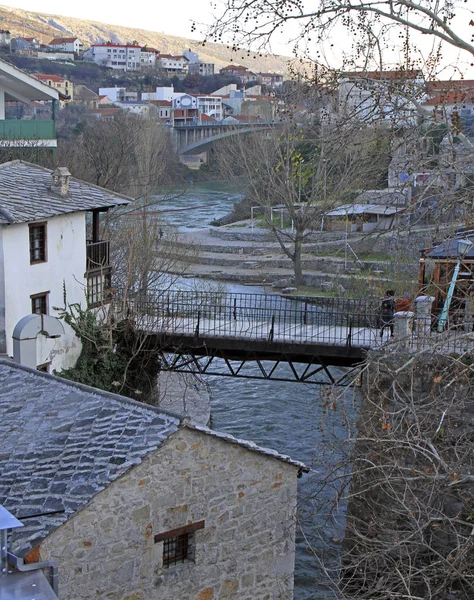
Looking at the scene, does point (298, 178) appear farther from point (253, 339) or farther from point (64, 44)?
point (64, 44)

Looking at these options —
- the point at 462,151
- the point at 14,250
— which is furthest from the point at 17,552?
the point at 14,250

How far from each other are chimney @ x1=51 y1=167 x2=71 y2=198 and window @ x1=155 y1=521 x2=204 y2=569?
10744 mm

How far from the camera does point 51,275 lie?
56.2 feet

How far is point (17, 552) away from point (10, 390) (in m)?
2.68

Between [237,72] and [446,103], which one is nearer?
[446,103]

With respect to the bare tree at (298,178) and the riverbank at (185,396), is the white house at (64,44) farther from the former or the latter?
the riverbank at (185,396)

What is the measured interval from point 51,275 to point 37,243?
0.71m

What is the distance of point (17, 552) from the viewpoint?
677 cm

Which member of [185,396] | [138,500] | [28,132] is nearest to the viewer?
[138,500]

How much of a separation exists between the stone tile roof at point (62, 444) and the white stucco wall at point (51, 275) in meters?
7.09

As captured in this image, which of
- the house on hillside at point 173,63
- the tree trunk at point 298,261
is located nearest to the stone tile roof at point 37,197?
the tree trunk at point 298,261

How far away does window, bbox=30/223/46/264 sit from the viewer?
16656mm

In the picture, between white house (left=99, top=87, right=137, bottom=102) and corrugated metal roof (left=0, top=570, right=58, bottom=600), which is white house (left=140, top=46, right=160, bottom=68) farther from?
corrugated metal roof (left=0, top=570, right=58, bottom=600)

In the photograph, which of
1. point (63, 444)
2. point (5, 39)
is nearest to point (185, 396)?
point (63, 444)
